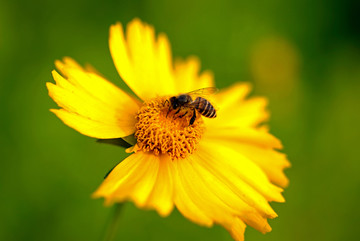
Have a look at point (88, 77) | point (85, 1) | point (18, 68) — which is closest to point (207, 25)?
point (85, 1)

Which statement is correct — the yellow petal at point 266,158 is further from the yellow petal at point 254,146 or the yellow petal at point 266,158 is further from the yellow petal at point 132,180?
the yellow petal at point 132,180

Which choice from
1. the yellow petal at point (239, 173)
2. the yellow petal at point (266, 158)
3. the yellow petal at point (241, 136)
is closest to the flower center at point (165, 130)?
the yellow petal at point (239, 173)

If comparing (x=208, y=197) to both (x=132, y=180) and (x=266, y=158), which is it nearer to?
(x=132, y=180)

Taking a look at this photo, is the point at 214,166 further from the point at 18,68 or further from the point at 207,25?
the point at 207,25

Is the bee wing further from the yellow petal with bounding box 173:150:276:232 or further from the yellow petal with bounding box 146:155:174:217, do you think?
the yellow petal with bounding box 146:155:174:217

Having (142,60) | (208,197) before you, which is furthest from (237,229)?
(142,60)

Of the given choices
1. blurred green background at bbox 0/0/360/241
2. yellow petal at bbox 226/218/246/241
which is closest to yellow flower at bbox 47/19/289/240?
yellow petal at bbox 226/218/246/241
